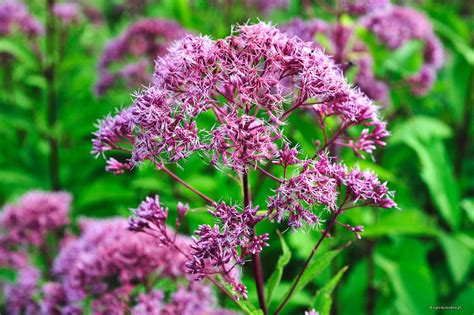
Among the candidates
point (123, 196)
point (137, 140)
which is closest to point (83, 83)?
point (123, 196)

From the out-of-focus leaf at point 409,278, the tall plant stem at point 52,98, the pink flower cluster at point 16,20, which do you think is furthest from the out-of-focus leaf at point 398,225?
the pink flower cluster at point 16,20

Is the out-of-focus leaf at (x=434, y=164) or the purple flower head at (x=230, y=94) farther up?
the purple flower head at (x=230, y=94)

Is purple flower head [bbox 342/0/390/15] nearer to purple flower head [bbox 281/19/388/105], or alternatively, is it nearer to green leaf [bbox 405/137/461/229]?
purple flower head [bbox 281/19/388/105]

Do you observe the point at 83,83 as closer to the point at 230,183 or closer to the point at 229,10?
the point at 229,10

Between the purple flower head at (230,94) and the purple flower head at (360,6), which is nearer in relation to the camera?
the purple flower head at (230,94)

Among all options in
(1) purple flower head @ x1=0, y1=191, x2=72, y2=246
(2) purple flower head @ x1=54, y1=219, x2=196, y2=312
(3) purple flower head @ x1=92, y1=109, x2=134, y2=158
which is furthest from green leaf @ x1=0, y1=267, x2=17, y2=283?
(3) purple flower head @ x1=92, y1=109, x2=134, y2=158

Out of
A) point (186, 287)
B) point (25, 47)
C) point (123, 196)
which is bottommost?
point (123, 196)

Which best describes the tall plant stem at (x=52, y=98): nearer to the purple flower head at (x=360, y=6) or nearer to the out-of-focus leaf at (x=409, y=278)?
the purple flower head at (x=360, y=6)
